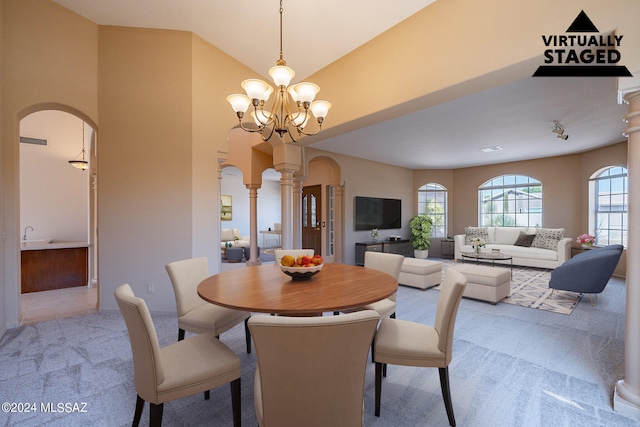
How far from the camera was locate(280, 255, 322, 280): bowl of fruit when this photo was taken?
1.99 meters

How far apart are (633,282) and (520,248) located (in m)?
5.71

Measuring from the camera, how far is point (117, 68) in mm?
3428

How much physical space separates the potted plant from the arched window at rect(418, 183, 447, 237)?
72cm

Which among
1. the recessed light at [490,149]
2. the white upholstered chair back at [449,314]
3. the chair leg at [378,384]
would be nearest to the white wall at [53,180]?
the chair leg at [378,384]

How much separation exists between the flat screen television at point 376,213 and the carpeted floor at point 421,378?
404 centimetres

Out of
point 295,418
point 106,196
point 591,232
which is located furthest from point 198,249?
point 591,232

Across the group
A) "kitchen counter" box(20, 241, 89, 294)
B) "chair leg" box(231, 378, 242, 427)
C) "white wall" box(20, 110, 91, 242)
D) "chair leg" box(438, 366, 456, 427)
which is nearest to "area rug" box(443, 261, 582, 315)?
"chair leg" box(438, 366, 456, 427)

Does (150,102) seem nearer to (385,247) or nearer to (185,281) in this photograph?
(185,281)

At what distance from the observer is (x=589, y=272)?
3.75m

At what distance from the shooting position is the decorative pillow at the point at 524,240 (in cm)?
691

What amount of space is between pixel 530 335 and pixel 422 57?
9.74ft

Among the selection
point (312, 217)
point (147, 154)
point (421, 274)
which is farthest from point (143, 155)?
point (312, 217)

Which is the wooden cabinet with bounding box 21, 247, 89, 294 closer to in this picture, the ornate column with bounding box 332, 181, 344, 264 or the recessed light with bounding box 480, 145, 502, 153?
the ornate column with bounding box 332, 181, 344, 264

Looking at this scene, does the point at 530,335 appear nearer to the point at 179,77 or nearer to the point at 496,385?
the point at 496,385
